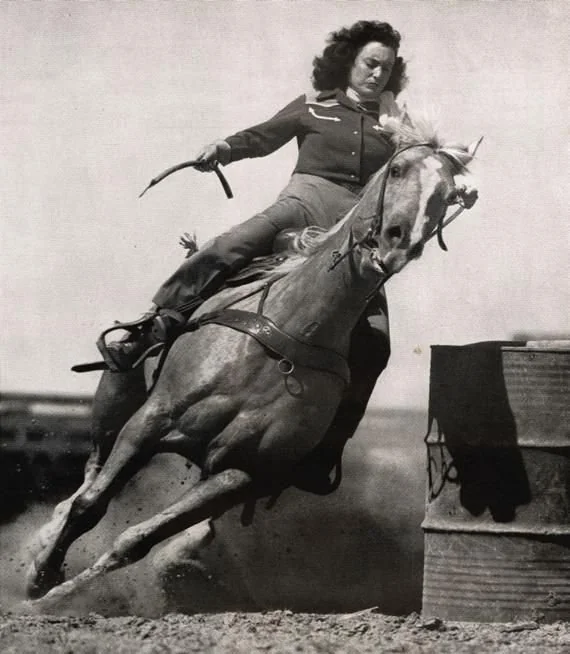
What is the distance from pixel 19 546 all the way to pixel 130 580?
66 cm

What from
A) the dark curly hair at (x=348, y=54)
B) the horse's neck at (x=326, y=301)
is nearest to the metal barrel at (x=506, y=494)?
the horse's neck at (x=326, y=301)

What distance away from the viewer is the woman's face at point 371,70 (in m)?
8.88

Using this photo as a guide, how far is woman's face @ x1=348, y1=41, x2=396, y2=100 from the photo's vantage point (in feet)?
29.1

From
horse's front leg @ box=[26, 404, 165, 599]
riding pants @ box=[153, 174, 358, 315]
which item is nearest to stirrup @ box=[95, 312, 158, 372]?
riding pants @ box=[153, 174, 358, 315]

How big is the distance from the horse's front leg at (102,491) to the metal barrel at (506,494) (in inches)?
61.5

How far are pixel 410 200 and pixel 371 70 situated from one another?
61.2 inches

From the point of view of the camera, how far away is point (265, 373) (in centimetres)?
788

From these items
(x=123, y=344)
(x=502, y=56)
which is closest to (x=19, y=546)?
(x=123, y=344)

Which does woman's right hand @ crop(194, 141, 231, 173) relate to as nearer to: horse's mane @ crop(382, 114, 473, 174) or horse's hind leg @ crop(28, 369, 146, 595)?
horse's mane @ crop(382, 114, 473, 174)

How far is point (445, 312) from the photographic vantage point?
9305 millimetres

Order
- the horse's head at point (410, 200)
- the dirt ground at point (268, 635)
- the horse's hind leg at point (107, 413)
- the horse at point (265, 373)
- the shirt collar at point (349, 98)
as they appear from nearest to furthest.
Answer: the dirt ground at point (268, 635), the horse's head at point (410, 200), the horse at point (265, 373), the horse's hind leg at point (107, 413), the shirt collar at point (349, 98)

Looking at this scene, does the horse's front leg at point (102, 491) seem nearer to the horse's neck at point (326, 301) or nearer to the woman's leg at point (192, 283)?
the woman's leg at point (192, 283)

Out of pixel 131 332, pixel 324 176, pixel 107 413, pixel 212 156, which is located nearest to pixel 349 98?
pixel 324 176

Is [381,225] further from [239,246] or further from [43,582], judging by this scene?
[43,582]
